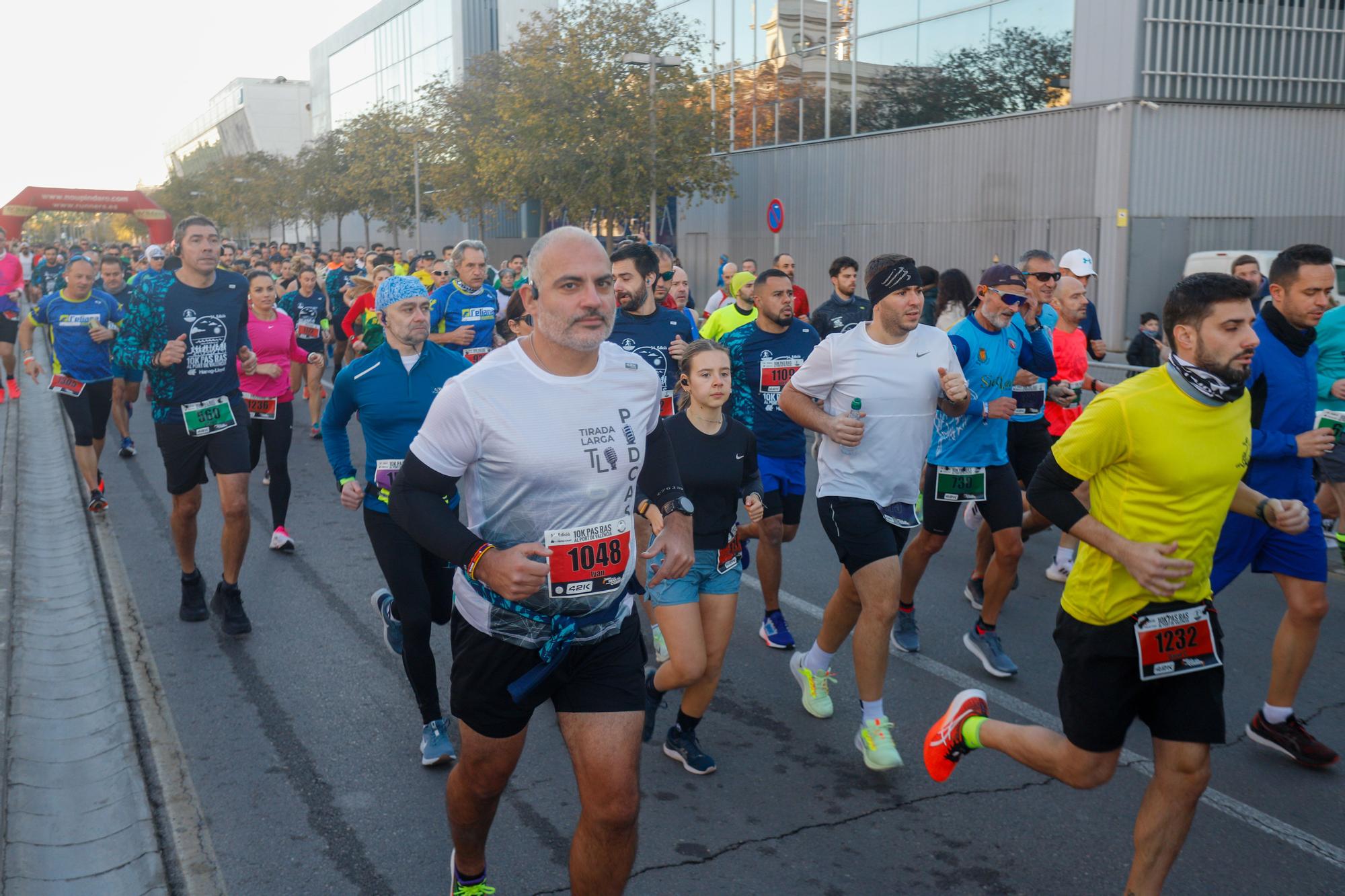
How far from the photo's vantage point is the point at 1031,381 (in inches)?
257

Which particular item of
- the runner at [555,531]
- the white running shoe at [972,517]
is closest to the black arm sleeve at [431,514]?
the runner at [555,531]

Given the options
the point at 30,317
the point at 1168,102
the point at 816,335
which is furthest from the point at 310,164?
the point at 816,335

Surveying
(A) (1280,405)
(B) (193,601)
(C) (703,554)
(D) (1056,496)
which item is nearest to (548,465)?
(D) (1056,496)

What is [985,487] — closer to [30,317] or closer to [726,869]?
[726,869]

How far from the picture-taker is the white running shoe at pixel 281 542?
840 cm

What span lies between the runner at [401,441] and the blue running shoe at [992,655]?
260cm

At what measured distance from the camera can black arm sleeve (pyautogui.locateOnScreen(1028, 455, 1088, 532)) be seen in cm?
354

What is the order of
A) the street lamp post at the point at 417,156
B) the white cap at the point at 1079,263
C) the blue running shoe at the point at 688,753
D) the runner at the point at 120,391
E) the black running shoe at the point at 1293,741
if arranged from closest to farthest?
1. the black running shoe at the point at 1293,741
2. the blue running shoe at the point at 688,753
3. the white cap at the point at 1079,263
4. the runner at the point at 120,391
5. the street lamp post at the point at 417,156

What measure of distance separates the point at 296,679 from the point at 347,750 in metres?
1.01

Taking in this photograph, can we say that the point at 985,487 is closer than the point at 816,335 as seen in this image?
Yes

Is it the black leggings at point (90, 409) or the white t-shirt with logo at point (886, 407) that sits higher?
the white t-shirt with logo at point (886, 407)

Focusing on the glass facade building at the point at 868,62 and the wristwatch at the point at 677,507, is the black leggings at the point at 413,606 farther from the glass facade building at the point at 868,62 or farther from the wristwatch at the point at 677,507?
the glass facade building at the point at 868,62

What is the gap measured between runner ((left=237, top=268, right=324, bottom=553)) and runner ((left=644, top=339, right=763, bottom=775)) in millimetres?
4138

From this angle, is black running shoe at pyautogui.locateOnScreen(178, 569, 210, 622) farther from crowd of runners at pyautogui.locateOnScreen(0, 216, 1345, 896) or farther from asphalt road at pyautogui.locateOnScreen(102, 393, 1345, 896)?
asphalt road at pyautogui.locateOnScreen(102, 393, 1345, 896)
